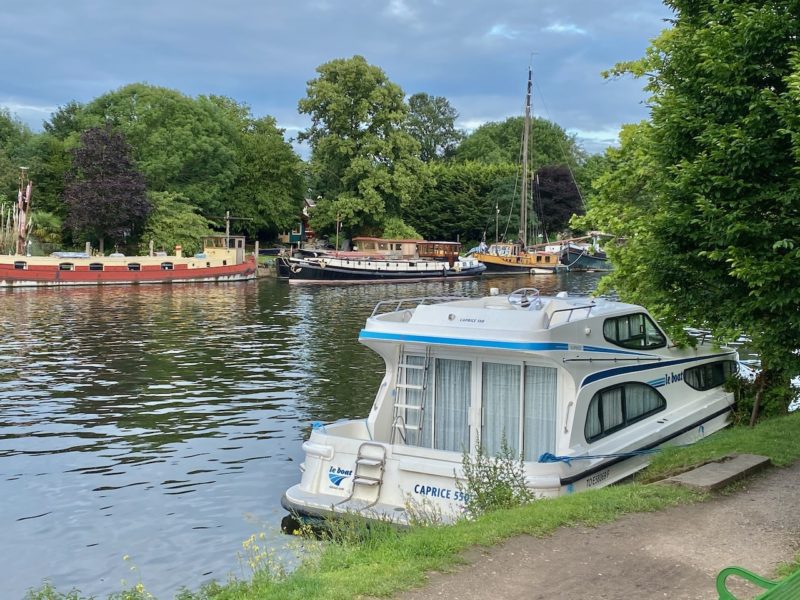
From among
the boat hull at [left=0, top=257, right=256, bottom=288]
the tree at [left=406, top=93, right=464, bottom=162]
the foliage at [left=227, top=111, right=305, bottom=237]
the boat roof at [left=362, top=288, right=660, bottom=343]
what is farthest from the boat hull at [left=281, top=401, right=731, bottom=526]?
the tree at [left=406, top=93, right=464, bottom=162]

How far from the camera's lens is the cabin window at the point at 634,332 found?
45.9 ft

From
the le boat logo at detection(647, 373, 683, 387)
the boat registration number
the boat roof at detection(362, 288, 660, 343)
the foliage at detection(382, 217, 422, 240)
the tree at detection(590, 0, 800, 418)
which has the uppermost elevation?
the foliage at detection(382, 217, 422, 240)

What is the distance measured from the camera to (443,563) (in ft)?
26.2

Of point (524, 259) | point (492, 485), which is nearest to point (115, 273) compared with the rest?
point (524, 259)

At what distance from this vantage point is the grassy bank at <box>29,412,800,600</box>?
24.5 ft

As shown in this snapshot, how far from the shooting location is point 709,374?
17.1 meters

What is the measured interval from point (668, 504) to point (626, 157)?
12215 millimetres

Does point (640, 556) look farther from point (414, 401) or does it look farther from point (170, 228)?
point (170, 228)

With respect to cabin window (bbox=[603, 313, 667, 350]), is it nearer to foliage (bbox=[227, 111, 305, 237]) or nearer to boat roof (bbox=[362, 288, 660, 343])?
boat roof (bbox=[362, 288, 660, 343])

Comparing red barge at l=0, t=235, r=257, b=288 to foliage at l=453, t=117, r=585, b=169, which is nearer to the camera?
red barge at l=0, t=235, r=257, b=288

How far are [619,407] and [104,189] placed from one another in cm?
6054

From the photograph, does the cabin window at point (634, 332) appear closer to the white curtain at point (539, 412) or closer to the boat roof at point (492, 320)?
the boat roof at point (492, 320)

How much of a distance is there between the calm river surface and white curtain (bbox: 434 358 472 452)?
2.96 metres

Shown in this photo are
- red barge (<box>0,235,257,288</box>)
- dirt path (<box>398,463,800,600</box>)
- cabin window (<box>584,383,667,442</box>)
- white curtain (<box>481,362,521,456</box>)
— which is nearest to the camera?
dirt path (<box>398,463,800,600</box>)
